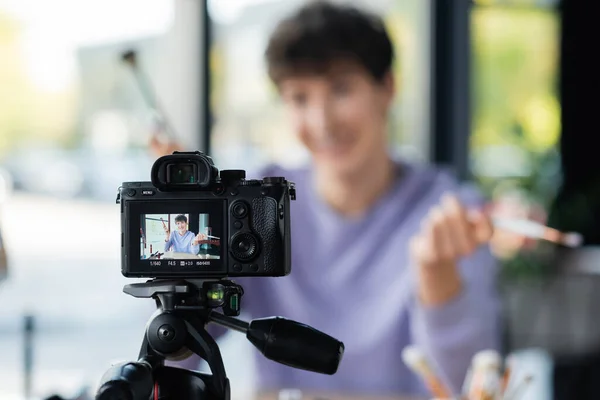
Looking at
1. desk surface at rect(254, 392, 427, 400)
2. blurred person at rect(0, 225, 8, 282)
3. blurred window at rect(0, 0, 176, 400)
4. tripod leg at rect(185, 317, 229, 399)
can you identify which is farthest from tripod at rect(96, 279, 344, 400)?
blurred window at rect(0, 0, 176, 400)

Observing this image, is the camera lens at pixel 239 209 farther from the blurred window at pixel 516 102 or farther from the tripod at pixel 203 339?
the blurred window at pixel 516 102

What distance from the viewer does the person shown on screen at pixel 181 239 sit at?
0.82m

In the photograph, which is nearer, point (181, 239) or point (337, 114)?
point (181, 239)

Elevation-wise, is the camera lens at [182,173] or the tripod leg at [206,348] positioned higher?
the camera lens at [182,173]

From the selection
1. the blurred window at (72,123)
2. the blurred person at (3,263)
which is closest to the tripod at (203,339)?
the blurred person at (3,263)

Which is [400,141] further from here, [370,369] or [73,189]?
[370,369]

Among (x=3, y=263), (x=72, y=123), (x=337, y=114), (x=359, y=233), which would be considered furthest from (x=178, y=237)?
(x=72, y=123)

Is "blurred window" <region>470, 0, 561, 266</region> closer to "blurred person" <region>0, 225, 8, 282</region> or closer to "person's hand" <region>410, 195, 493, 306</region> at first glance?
"person's hand" <region>410, 195, 493, 306</region>

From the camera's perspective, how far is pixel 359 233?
2119 millimetres

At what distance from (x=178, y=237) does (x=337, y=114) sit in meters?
1.22

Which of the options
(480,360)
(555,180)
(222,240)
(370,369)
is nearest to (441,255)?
(480,360)

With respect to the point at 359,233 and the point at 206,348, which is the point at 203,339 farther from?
the point at 359,233

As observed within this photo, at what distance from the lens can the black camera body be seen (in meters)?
0.82

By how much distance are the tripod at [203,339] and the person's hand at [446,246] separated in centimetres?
76
